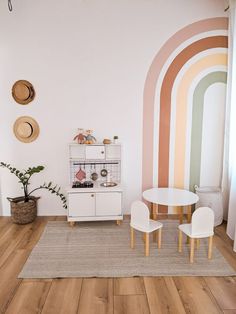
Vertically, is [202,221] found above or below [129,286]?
above

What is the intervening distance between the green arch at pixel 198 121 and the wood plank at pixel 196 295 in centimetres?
172

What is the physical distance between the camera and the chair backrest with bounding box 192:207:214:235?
2.61 metres

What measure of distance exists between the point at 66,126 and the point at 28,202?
1.17 m

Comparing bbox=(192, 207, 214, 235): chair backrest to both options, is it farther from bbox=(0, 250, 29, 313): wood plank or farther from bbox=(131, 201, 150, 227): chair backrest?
bbox=(0, 250, 29, 313): wood plank

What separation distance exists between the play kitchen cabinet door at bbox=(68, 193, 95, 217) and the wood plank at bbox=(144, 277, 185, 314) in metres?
1.31

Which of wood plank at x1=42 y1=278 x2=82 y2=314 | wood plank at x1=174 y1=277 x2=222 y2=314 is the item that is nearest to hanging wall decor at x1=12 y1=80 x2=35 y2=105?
wood plank at x1=42 y1=278 x2=82 y2=314

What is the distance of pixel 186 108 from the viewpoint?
374 cm

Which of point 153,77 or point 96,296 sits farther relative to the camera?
point 153,77

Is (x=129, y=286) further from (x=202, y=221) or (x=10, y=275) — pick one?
(x=10, y=275)

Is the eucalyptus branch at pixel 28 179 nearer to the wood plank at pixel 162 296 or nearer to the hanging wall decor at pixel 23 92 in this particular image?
the hanging wall decor at pixel 23 92

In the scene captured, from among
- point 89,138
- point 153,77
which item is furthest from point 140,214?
point 153,77

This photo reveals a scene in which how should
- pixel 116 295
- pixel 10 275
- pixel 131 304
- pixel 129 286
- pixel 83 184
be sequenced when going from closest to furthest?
pixel 131 304 → pixel 116 295 → pixel 129 286 → pixel 10 275 → pixel 83 184

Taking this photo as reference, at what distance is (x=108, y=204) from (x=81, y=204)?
0.35 metres

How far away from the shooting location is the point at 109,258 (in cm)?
272
